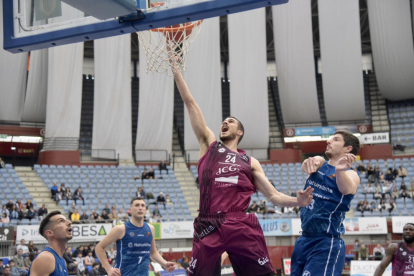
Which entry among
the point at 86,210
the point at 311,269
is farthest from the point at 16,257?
the point at 311,269

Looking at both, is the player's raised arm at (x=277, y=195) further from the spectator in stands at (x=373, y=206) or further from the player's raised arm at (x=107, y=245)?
the spectator in stands at (x=373, y=206)

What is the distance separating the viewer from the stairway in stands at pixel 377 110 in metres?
34.8

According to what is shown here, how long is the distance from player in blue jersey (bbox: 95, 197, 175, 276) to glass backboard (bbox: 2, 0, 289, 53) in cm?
295

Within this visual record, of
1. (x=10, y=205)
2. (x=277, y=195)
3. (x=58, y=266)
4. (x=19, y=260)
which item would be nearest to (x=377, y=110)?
(x=10, y=205)

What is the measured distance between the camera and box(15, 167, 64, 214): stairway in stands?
2344 cm

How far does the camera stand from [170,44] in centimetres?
634

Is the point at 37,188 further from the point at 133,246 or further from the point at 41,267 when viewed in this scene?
the point at 41,267

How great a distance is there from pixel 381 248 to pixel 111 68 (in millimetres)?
17147

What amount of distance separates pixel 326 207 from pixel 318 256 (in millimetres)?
540

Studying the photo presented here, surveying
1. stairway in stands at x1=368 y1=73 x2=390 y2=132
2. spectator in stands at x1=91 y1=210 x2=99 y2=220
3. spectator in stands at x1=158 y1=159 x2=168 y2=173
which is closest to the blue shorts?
spectator in stands at x1=91 y1=210 x2=99 y2=220

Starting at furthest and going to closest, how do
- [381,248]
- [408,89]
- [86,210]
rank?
[408,89]
[86,210]
[381,248]

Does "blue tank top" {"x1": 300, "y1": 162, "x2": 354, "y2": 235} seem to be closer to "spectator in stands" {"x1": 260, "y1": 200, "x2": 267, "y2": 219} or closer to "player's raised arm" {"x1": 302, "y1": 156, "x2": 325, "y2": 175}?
"player's raised arm" {"x1": 302, "y1": 156, "x2": 325, "y2": 175}

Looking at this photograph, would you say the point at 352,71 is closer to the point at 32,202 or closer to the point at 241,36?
the point at 241,36

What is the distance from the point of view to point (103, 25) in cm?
610
